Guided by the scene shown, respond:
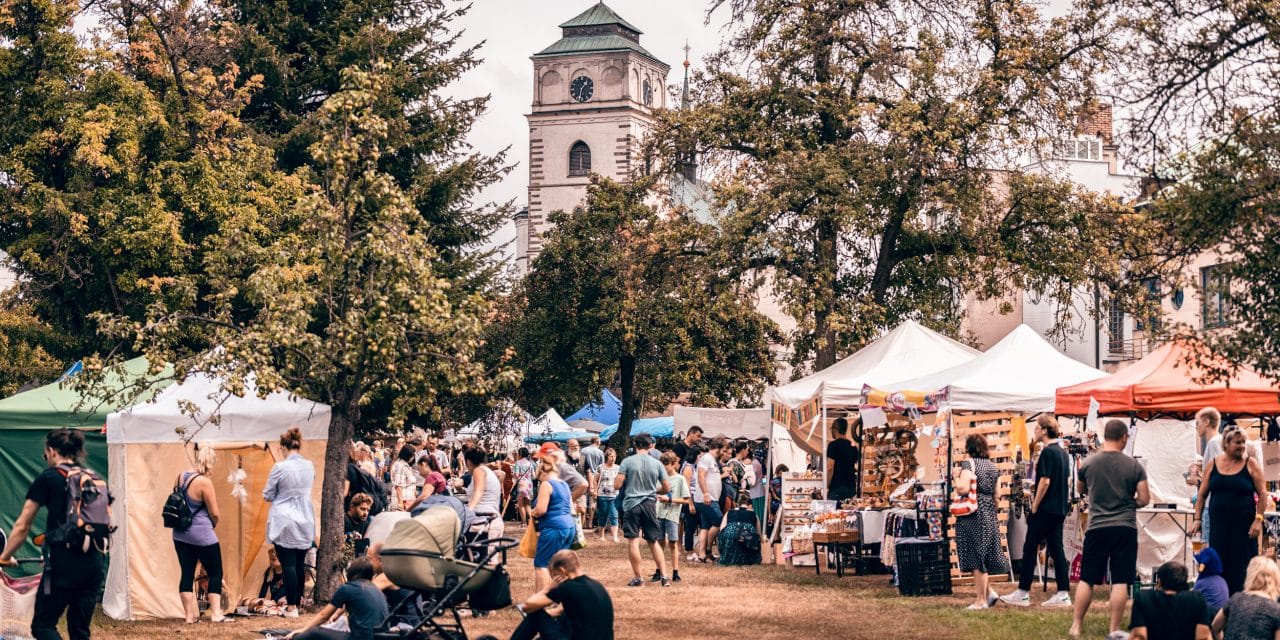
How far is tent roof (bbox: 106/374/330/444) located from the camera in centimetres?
1487

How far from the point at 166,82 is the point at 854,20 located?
14.1m

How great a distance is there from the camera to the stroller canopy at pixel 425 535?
33.6ft

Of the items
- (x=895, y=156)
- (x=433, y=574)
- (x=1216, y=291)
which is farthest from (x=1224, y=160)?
(x=895, y=156)

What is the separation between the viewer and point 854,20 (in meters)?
29.6

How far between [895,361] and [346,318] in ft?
32.7

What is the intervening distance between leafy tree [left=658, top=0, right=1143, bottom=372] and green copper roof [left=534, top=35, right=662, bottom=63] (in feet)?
239

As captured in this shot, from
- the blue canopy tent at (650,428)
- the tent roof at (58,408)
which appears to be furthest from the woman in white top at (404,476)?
the blue canopy tent at (650,428)

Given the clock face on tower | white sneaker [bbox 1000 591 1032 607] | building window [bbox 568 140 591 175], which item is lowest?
white sneaker [bbox 1000 591 1032 607]

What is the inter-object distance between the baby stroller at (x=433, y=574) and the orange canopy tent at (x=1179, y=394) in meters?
7.99

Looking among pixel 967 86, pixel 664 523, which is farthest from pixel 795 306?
pixel 664 523

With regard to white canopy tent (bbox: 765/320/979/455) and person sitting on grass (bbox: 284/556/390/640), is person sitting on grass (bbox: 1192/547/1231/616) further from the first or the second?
white canopy tent (bbox: 765/320/979/455)

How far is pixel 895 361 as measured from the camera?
72.1ft

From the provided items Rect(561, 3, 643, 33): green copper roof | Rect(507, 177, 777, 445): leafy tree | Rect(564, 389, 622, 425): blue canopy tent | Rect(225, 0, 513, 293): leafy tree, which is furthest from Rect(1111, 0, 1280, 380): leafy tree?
Rect(561, 3, 643, 33): green copper roof

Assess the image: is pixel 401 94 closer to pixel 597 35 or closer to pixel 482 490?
pixel 482 490
